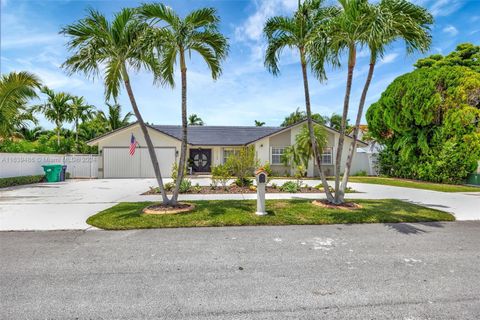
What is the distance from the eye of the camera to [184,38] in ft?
22.7

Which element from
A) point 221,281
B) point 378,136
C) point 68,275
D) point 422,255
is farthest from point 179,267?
point 378,136

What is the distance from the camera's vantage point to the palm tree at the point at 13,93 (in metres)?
12.7

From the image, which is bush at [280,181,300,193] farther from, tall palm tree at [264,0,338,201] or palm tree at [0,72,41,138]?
palm tree at [0,72,41,138]

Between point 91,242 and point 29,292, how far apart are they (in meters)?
1.90

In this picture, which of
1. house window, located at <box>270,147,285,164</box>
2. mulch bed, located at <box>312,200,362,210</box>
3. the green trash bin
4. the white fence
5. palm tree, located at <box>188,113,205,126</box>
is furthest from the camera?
palm tree, located at <box>188,113,205,126</box>

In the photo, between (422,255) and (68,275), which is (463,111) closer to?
(422,255)

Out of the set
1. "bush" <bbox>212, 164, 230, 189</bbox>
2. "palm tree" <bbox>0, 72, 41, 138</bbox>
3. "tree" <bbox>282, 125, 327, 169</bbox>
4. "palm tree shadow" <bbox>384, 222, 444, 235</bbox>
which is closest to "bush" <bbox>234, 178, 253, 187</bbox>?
"bush" <bbox>212, 164, 230, 189</bbox>

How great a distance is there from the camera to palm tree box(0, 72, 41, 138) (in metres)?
12.7

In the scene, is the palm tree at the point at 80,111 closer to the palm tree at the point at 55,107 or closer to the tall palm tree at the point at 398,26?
the palm tree at the point at 55,107

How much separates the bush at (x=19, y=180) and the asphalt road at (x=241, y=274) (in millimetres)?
11025

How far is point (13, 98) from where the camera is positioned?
42.8 feet

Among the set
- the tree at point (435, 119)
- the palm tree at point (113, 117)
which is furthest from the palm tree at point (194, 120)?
the tree at point (435, 119)

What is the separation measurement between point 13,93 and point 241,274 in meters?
15.9

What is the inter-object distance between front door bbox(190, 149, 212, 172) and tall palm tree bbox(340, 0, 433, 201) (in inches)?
674
